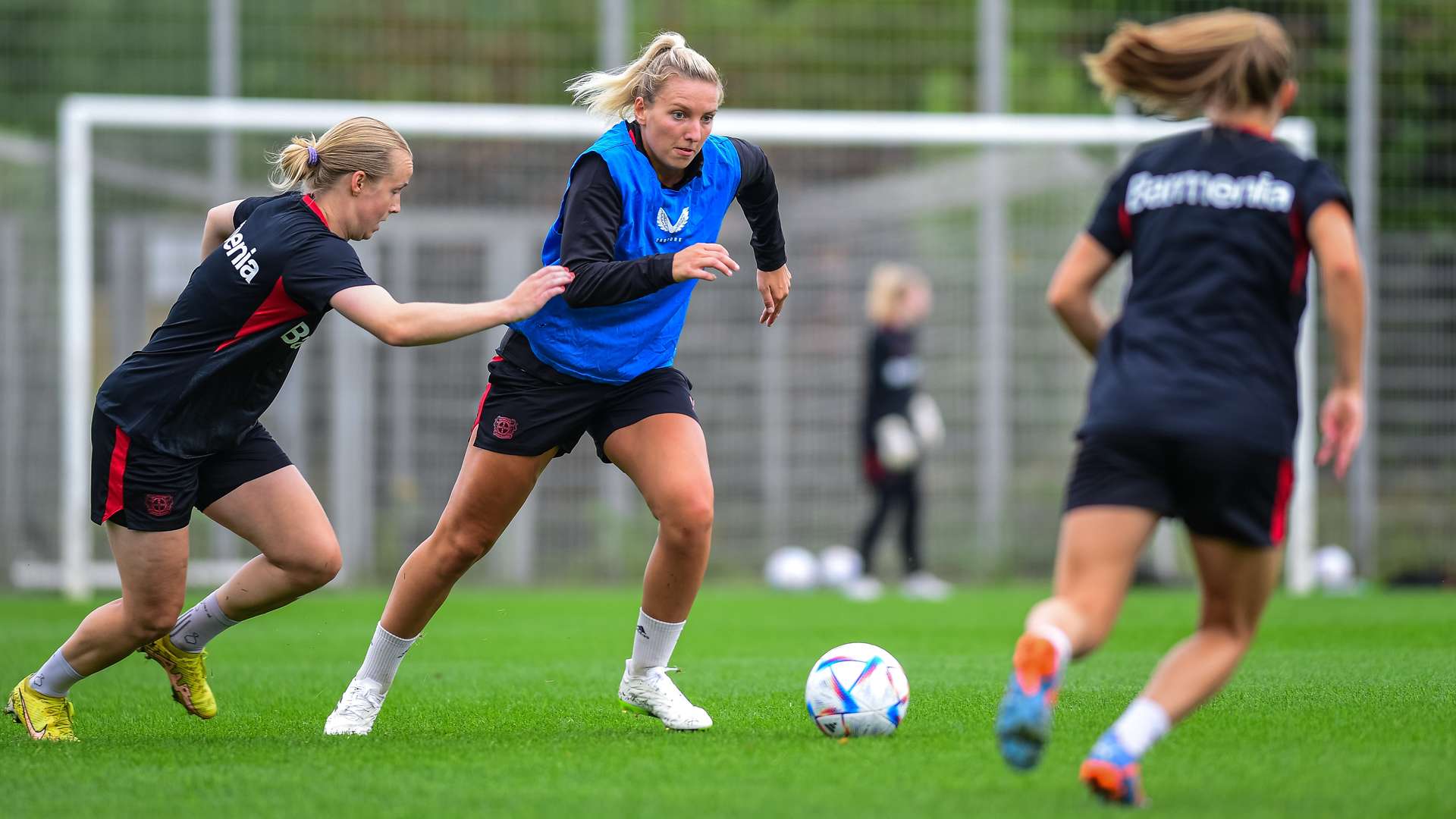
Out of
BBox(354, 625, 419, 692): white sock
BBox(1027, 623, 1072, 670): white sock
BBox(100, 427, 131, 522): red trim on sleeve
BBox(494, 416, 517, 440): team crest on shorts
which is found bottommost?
BBox(354, 625, 419, 692): white sock

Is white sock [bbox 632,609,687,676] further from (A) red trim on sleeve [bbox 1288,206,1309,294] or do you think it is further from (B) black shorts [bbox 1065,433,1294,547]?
(A) red trim on sleeve [bbox 1288,206,1309,294]

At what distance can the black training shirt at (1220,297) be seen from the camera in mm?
3539

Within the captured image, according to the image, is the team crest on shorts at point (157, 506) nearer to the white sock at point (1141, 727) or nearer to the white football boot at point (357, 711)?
the white football boot at point (357, 711)

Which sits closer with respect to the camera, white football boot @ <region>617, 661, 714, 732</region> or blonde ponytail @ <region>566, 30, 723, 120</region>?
blonde ponytail @ <region>566, 30, 723, 120</region>

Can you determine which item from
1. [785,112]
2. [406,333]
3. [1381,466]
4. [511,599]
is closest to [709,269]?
[406,333]

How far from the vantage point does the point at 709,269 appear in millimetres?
4543

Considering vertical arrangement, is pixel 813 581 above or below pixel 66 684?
below

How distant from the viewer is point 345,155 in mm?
4816

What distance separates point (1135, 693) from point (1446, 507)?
9.55 metres

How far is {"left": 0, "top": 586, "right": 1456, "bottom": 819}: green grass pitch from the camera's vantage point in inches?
148

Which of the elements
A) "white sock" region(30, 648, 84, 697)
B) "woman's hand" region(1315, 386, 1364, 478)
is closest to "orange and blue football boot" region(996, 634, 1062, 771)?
"woman's hand" region(1315, 386, 1364, 478)

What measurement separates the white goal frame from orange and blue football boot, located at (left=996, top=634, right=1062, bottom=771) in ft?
29.1

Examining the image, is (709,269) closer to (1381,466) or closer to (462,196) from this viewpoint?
(462,196)

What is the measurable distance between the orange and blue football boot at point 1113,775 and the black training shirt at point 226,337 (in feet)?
7.75
